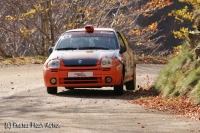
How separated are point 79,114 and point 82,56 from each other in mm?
3537

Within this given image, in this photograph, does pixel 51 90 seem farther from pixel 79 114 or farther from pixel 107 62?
pixel 79 114

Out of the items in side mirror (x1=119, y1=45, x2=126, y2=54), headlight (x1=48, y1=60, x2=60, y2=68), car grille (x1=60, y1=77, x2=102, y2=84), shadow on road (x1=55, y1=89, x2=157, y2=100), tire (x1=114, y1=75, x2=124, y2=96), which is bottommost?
shadow on road (x1=55, y1=89, x2=157, y2=100)

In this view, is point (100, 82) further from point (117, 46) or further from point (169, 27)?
point (169, 27)

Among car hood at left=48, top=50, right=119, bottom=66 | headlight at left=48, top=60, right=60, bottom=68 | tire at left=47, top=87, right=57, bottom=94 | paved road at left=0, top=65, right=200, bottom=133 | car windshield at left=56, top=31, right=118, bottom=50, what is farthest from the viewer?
car windshield at left=56, top=31, right=118, bottom=50

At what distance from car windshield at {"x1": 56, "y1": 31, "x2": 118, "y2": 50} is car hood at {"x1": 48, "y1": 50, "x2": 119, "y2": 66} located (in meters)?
0.48

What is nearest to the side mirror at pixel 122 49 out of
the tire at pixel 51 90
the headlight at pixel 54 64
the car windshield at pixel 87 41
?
the car windshield at pixel 87 41

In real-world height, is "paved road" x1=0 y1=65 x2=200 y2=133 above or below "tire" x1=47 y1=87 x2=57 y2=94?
above

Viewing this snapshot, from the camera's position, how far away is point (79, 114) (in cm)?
1219

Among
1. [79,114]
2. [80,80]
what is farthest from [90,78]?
[79,114]

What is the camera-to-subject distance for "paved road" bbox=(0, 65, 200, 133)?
33.9 feet

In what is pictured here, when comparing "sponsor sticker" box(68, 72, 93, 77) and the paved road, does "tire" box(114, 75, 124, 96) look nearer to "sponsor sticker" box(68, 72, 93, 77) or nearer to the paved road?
the paved road

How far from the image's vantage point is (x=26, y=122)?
11.0 m

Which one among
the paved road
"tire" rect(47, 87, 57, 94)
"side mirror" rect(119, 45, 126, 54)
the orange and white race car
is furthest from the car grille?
"side mirror" rect(119, 45, 126, 54)

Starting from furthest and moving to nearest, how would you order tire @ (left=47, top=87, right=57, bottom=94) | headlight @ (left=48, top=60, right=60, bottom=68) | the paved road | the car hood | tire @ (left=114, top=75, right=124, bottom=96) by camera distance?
tire @ (left=47, top=87, right=57, bottom=94), tire @ (left=114, top=75, right=124, bottom=96), headlight @ (left=48, top=60, right=60, bottom=68), the car hood, the paved road
